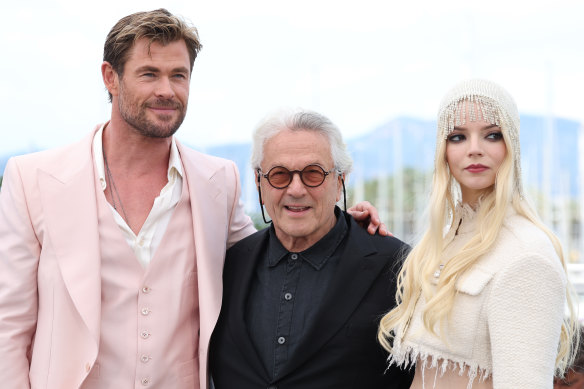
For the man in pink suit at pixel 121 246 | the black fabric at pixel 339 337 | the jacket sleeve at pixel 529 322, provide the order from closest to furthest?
the jacket sleeve at pixel 529 322
the black fabric at pixel 339 337
the man in pink suit at pixel 121 246

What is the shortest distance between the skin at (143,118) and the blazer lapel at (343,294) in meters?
0.87

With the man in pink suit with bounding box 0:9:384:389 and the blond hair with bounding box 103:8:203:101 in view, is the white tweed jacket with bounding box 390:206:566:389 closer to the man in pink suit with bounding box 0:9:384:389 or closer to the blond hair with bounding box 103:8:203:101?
the man in pink suit with bounding box 0:9:384:389

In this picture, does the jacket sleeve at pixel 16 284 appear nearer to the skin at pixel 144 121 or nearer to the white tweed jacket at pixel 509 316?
the skin at pixel 144 121

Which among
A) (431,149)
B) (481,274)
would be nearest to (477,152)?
(481,274)

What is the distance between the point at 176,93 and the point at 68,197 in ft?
2.06

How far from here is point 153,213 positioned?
278cm

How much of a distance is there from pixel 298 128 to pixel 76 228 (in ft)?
3.27

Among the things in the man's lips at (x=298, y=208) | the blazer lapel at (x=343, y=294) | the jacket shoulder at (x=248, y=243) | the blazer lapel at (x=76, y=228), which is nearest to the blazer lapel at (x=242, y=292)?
the jacket shoulder at (x=248, y=243)

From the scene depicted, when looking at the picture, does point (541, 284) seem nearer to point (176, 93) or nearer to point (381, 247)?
point (381, 247)

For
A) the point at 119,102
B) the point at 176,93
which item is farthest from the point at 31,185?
the point at 176,93

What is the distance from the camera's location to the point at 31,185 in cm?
267

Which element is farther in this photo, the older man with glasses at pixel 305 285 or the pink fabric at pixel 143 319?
the pink fabric at pixel 143 319

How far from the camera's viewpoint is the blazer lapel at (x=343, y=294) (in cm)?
251

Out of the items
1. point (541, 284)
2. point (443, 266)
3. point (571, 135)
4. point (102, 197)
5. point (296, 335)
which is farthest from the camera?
point (571, 135)
